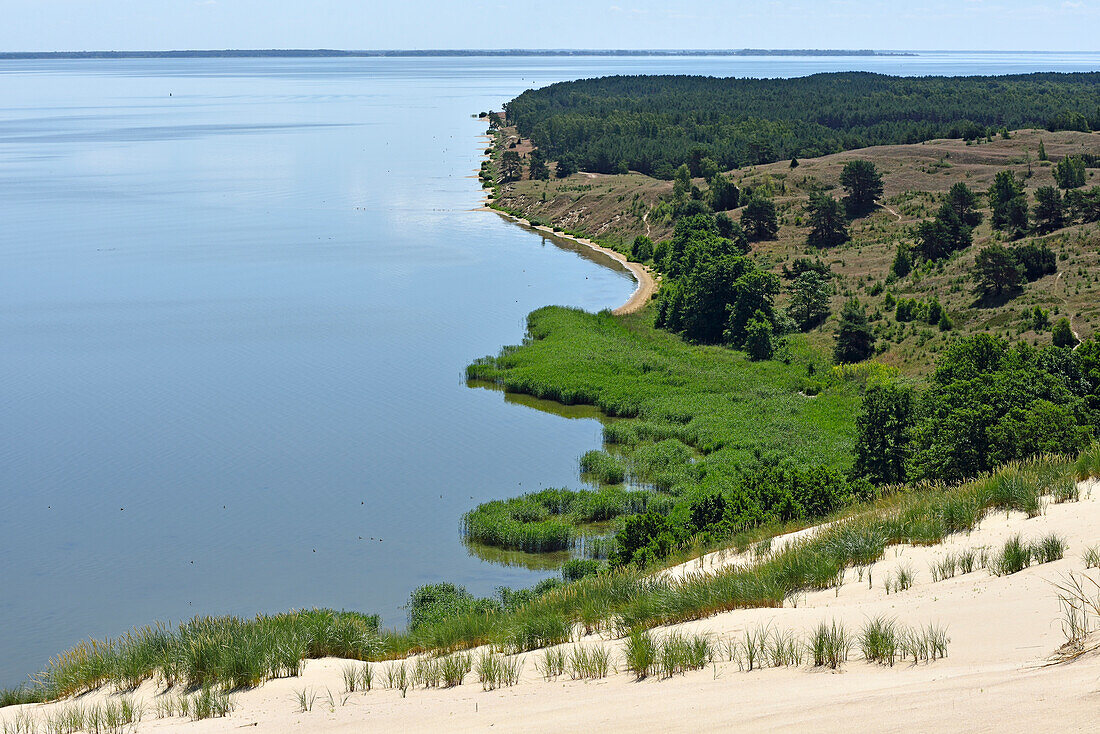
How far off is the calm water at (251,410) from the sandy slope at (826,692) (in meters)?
15.7

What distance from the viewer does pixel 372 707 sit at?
13820 millimetres

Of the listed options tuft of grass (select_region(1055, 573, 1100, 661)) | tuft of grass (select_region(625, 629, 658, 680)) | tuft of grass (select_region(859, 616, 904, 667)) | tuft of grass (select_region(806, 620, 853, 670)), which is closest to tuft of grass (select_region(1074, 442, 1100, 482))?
tuft of grass (select_region(1055, 573, 1100, 661))

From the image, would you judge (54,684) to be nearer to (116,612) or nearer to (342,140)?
(116,612)

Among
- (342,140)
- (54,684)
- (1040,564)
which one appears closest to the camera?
(1040,564)

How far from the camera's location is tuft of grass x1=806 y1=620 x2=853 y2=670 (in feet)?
41.8

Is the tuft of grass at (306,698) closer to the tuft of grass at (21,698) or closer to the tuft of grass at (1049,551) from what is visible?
the tuft of grass at (21,698)

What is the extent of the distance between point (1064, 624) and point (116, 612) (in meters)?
26.5

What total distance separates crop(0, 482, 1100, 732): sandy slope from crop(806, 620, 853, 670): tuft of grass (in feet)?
0.75

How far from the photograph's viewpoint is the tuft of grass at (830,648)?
12742 millimetres

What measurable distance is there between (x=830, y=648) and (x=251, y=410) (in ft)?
131

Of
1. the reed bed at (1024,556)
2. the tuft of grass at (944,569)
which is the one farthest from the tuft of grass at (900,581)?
the reed bed at (1024,556)

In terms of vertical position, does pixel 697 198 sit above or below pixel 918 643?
above

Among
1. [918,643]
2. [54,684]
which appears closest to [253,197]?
[54,684]

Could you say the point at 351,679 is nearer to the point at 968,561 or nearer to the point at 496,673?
the point at 496,673
